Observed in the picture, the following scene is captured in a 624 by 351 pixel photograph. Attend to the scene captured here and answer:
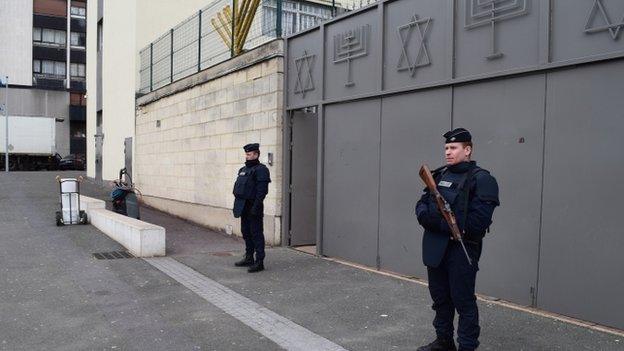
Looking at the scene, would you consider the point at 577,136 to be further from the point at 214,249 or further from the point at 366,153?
the point at 214,249

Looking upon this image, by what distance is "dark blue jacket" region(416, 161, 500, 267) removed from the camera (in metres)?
3.75

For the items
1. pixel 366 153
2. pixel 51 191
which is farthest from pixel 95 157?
pixel 366 153

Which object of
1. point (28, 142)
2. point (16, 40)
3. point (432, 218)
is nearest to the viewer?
point (432, 218)

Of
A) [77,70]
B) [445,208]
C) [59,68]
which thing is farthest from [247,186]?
[77,70]

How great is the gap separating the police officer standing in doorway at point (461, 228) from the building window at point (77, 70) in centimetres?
5191

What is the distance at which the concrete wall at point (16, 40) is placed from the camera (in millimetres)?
45406

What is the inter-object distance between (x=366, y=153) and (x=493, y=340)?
3.71 meters

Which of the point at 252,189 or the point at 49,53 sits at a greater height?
the point at 49,53

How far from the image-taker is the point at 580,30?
16.5 feet

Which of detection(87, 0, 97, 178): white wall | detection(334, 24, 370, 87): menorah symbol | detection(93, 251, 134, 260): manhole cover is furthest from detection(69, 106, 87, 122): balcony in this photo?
detection(334, 24, 370, 87): menorah symbol

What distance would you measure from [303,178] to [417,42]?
137 inches

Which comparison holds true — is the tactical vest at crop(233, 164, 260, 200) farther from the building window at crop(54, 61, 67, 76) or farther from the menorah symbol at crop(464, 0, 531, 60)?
the building window at crop(54, 61, 67, 76)

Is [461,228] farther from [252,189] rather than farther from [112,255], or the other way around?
[112,255]

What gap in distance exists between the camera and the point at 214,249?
30.8 ft
